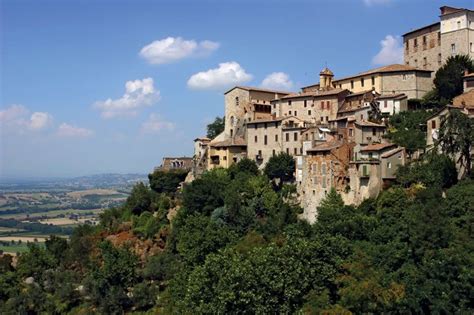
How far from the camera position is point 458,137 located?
1801 inches

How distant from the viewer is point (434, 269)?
115ft

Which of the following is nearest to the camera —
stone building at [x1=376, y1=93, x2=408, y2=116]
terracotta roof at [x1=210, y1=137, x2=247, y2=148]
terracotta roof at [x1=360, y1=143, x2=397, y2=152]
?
terracotta roof at [x1=360, y1=143, x2=397, y2=152]

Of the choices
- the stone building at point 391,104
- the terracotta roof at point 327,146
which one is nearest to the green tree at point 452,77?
the stone building at point 391,104

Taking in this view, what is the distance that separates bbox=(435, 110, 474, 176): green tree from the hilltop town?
210 cm

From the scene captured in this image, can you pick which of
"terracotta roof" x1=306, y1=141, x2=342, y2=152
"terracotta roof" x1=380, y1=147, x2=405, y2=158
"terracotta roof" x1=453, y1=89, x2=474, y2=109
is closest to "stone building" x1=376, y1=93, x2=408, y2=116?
"terracotta roof" x1=453, y1=89, x2=474, y2=109

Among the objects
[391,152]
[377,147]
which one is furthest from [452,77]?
[377,147]

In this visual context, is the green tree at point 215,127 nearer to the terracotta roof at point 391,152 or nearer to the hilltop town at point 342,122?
the hilltop town at point 342,122

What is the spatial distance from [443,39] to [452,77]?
6.26 m

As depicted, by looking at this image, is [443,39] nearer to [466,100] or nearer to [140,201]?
[466,100]

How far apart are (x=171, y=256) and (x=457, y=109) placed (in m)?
26.3

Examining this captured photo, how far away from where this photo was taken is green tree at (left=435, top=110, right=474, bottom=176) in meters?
45.4

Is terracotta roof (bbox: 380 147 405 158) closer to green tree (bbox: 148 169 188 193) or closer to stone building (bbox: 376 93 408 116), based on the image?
stone building (bbox: 376 93 408 116)

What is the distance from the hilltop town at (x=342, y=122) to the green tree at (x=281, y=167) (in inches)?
30.0

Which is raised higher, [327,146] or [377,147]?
[327,146]
